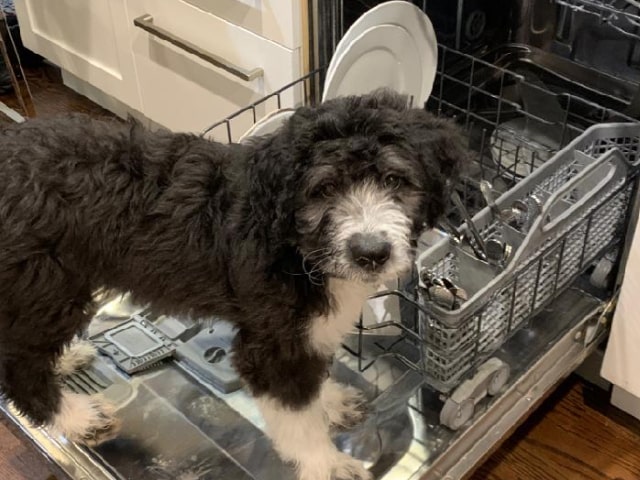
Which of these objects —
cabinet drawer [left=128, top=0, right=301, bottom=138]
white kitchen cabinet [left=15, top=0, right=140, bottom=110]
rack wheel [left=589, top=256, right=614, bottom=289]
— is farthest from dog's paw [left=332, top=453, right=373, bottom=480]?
white kitchen cabinet [left=15, top=0, right=140, bottom=110]

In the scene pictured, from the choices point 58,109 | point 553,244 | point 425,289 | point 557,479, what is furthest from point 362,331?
point 58,109

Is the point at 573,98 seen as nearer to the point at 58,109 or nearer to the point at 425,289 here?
the point at 425,289

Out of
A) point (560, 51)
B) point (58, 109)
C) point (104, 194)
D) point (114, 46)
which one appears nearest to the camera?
point (104, 194)

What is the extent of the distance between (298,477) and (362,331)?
0.27 metres

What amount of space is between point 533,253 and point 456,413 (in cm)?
28

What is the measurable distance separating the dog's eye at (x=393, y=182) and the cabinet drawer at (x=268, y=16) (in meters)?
0.69

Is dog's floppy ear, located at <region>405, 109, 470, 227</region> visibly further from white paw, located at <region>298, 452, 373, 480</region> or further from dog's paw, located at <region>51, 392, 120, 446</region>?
dog's paw, located at <region>51, 392, 120, 446</region>

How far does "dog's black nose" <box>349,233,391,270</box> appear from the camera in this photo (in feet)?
3.23

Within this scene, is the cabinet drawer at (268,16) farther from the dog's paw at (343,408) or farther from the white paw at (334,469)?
the white paw at (334,469)

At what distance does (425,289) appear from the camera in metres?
1.24

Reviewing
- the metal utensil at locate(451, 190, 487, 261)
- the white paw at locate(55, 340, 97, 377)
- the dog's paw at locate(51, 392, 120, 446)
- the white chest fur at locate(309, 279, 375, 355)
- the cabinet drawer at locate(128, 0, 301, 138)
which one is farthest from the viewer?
the cabinet drawer at locate(128, 0, 301, 138)

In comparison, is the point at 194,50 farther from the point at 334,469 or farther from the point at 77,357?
the point at 334,469

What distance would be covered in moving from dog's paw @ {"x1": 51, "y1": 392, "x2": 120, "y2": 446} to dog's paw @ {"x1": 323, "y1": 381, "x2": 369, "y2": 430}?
1.18 feet

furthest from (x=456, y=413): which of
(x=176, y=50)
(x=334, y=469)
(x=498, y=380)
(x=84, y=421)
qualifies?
(x=176, y=50)
